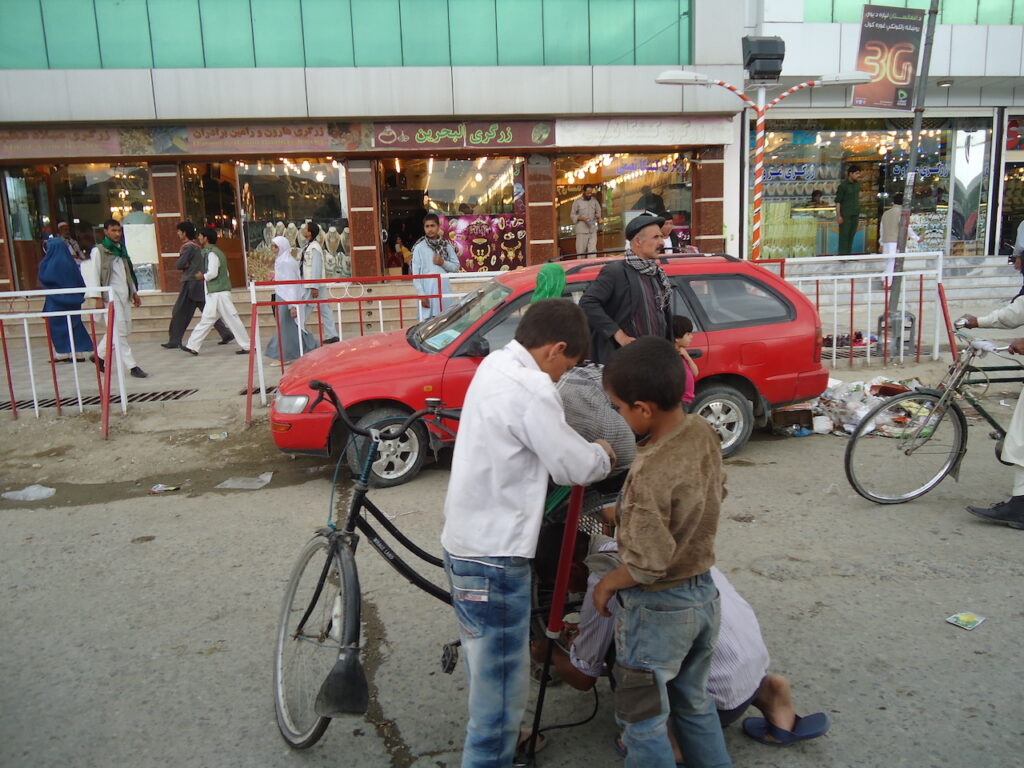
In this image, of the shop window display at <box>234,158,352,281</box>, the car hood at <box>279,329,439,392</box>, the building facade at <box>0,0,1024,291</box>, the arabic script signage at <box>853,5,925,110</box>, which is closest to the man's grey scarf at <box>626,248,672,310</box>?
the car hood at <box>279,329,439,392</box>

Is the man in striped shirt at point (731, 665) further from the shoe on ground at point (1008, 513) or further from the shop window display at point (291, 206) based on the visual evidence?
the shop window display at point (291, 206)

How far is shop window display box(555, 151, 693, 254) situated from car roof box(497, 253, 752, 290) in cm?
1076

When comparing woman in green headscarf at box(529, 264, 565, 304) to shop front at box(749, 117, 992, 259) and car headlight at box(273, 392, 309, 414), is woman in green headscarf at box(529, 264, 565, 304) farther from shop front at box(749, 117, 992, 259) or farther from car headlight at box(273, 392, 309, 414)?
shop front at box(749, 117, 992, 259)

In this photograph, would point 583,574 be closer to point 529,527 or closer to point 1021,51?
point 529,527

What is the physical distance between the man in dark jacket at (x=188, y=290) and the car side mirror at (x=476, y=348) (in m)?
7.10

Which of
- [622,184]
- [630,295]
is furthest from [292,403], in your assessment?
[622,184]

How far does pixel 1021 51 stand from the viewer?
56.2 feet

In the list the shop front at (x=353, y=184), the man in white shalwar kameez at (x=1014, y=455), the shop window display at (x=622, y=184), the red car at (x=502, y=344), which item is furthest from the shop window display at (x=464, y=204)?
the man in white shalwar kameez at (x=1014, y=455)

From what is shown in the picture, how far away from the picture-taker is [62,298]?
8969 millimetres

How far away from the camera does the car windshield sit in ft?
19.5

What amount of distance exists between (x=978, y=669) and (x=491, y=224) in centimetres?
1455

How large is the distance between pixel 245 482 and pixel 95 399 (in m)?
2.98

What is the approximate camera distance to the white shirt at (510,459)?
7.19 ft

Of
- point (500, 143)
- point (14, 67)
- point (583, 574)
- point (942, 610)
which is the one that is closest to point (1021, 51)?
point (500, 143)
